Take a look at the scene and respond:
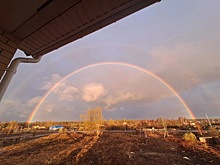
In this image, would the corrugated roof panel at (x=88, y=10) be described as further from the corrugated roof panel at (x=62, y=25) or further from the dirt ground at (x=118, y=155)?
the dirt ground at (x=118, y=155)

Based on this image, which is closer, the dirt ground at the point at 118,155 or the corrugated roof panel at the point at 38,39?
the corrugated roof panel at the point at 38,39

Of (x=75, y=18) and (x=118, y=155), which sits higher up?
(x=75, y=18)

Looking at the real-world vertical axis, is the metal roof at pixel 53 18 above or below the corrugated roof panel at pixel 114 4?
below

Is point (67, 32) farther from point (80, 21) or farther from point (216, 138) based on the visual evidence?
point (216, 138)

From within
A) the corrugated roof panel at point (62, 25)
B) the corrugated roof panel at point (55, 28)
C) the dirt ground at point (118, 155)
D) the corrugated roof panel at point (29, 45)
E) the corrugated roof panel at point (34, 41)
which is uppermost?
the corrugated roof panel at point (62, 25)

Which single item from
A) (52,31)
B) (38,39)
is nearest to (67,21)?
(52,31)

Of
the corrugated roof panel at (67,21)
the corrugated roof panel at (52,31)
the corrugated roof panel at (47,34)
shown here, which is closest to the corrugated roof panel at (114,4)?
the corrugated roof panel at (67,21)

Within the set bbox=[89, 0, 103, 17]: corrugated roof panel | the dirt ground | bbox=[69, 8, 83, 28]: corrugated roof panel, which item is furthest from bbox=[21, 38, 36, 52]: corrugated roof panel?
the dirt ground

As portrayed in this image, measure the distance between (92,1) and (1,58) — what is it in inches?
70.3

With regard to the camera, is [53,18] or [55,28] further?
[55,28]

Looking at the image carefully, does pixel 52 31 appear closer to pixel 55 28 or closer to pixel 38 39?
pixel 55 28

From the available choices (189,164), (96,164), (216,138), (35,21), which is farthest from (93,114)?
(35,21)

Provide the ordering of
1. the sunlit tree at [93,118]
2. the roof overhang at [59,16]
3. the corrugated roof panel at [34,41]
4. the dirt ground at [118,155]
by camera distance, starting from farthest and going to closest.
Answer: the sunlit tree at [93,118], the dirt ground at [118,155], the corrugated roof panel at [34,41], the roof overhang at [59,16]

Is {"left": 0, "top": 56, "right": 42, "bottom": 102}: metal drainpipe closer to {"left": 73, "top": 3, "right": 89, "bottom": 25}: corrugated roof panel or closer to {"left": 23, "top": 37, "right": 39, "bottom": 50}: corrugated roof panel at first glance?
{"left": 23, "top": 37, "right": 39, "bottom": 50}: corrugated roof panel
